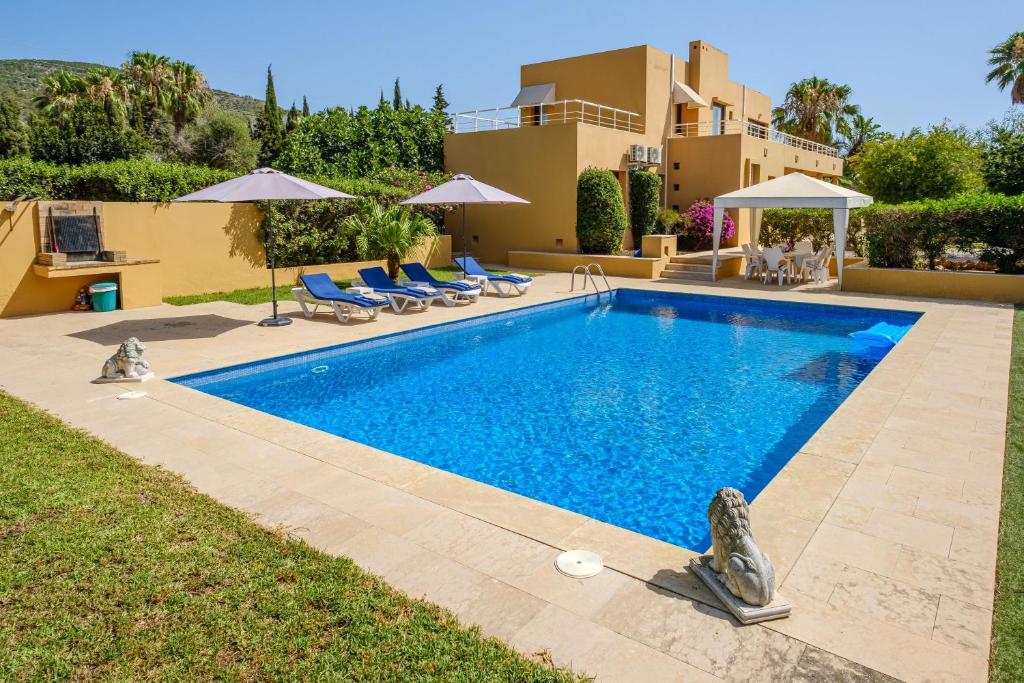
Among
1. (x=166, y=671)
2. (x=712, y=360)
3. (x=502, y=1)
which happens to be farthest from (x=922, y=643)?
(x=502, y=1)

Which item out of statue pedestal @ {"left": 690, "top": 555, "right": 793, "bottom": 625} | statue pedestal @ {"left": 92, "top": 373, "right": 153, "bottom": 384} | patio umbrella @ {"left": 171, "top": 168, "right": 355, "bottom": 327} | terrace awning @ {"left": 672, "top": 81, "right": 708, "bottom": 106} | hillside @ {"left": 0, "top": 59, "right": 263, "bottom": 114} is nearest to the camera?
statue pedestal @ {"left": 690, "top": 555, "right": 793, "bottom": 625}

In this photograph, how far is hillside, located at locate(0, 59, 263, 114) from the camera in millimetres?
78125

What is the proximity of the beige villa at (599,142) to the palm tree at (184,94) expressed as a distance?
822 inches

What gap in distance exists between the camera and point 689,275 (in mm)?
18938

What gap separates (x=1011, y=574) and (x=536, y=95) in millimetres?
24752

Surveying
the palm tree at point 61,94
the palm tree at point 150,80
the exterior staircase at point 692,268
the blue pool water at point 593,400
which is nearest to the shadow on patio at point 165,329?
the blue pool water at point 593,400

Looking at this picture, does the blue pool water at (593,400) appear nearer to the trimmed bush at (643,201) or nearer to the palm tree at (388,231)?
the palm tree at (388,231)

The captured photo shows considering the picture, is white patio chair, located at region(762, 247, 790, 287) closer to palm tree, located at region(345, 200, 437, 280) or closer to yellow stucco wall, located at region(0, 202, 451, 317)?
palm tree, located at region(345, 200, 437, 280)

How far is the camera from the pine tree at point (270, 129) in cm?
4334

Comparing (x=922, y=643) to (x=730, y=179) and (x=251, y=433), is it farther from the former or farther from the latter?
(x=730, y=179)

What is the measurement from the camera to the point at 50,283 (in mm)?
12453

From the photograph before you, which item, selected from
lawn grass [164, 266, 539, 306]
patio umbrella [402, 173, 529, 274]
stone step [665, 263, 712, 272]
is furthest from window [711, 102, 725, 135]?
lawn grass [164, 266, 539, 306]

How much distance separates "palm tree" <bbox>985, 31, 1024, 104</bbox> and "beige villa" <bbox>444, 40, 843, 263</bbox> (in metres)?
17.7

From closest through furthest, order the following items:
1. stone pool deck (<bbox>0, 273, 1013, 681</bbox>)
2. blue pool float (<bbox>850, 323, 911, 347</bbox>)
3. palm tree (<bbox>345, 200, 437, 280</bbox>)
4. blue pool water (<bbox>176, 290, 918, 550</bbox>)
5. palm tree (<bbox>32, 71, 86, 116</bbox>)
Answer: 1. stone pool deck (<bbox>0, 273, 1013, 681</bbox>)
2. blue pool water (<bbox>176, 290, 918, 550</bbox>)
3. blue pool float (<bbox>850, 323, 911, 347</bbox>)
4. palm tree (<bbox>345, 200, 437, 280</bbox>)
5. palm tree (<bbox>32, 71, 86, 116</bbox>)
